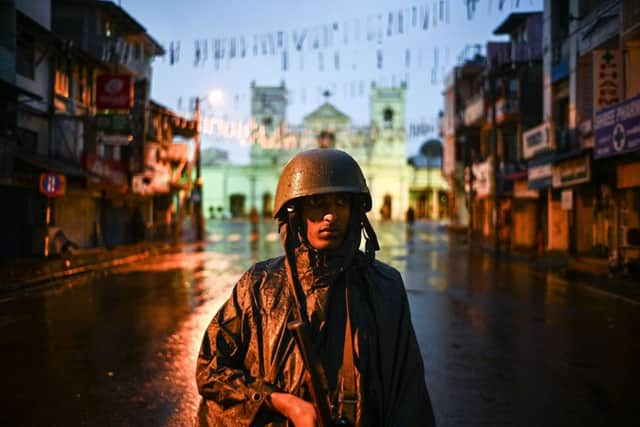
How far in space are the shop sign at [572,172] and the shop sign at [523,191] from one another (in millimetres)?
4418

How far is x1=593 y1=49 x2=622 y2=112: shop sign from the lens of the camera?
1619 cm

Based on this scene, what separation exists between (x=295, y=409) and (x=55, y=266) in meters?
17.7

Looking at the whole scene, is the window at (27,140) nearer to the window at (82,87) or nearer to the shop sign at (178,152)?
the window at (82,87)

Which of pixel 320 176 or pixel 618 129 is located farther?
pixel 618 129

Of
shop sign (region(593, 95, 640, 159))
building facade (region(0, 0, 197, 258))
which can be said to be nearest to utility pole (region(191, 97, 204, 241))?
building facade (region(0, 0, 197, 258))

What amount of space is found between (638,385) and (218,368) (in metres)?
5.68

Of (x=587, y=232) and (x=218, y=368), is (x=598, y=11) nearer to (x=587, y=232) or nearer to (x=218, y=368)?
(x=587, y=232)

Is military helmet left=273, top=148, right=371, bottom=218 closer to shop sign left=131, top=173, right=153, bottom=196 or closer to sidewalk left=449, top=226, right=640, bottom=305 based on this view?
sidewalk left=449, top=226, right=640, bottom=305

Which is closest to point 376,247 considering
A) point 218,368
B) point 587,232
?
point 218,368

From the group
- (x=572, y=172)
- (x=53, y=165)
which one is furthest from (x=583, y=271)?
(x=53, y=165)

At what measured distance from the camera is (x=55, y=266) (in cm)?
1748

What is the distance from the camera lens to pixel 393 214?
7912 cm

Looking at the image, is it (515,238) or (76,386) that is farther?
(515,238)

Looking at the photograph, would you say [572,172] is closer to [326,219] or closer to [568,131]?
[568,131]
